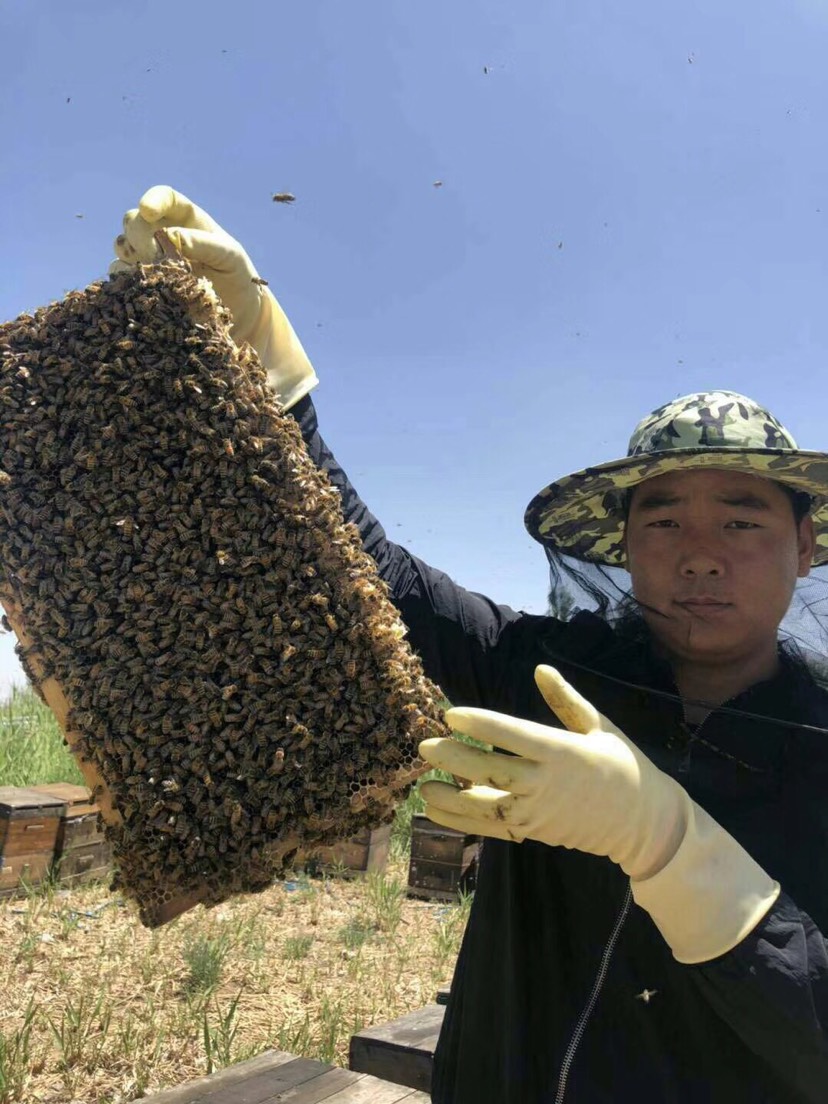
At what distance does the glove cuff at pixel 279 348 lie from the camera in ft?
9.57

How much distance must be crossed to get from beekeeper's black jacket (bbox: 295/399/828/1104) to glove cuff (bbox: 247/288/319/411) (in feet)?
3.69

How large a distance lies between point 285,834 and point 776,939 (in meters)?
1.14

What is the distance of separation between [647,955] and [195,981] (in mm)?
4500

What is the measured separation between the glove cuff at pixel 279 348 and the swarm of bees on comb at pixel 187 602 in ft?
1.97

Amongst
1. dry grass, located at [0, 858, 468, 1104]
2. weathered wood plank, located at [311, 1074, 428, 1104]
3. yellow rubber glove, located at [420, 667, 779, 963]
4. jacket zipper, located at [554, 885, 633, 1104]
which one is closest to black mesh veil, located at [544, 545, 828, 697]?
yellow rubber glove, located at [420, 667, 779, 963]

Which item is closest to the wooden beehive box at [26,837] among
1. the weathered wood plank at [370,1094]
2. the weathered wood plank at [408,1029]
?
→ the weathered wood plank at [408,1029]

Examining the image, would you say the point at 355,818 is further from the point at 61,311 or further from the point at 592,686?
the point at 61,311

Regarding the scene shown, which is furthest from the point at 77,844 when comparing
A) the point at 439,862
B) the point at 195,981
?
the point at 439,862

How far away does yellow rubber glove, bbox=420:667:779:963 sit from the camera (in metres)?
1.84

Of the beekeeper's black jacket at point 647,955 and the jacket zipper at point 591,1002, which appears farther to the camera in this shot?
the jacket zipper at point 591,1002

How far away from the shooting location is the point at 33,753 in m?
9.80

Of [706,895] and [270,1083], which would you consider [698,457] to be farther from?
[270,1083]

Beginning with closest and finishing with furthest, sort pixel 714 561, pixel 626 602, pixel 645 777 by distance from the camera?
pixel 645 777
pixel 714 561
pixel 626 602

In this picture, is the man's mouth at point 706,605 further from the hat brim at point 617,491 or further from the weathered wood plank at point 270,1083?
the weathered wood plank at point 270,1083
